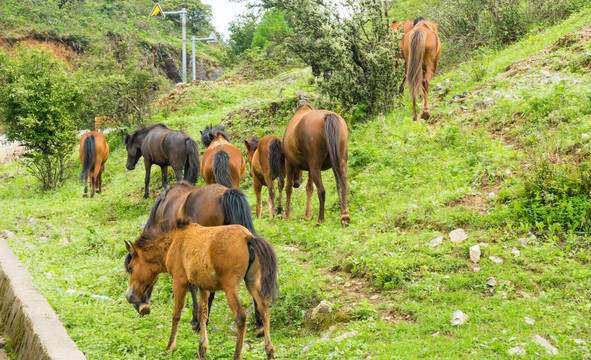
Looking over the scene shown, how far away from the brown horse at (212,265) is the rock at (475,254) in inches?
101

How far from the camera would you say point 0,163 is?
2456 cm

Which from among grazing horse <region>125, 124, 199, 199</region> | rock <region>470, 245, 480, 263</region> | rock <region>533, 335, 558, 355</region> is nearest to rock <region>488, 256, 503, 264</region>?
rock <region>470, 245, 480, 263</region>

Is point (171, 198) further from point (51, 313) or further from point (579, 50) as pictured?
point (579, 50)

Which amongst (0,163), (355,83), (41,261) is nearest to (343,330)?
(41,261)

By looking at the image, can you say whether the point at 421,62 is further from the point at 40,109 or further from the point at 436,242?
the point at 40,109

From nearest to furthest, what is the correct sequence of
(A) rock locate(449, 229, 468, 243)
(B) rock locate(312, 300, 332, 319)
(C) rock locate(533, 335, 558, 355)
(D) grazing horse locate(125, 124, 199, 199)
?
(C) rock locate(533, 335, 558, 355) < (B) rock locate(312, 300, 332, 319) < (A) rock locate(449, 229, 468, 243) < (D) grazing horse locate(125, 124, 199, 199)

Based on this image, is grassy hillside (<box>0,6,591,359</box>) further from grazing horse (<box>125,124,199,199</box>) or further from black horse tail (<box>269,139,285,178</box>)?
grazing horse (<box>125,124,199,199</box>)

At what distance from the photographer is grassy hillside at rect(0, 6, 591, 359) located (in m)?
5.05

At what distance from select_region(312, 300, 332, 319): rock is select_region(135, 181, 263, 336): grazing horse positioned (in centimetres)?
60

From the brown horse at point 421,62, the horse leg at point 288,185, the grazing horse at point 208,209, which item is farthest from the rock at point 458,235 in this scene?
the brown horse at point 421,62

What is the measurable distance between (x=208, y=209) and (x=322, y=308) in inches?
68.7

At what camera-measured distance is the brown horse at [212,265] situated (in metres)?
4.76

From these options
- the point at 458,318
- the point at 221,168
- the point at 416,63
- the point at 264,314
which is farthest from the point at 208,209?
the point at 416,63

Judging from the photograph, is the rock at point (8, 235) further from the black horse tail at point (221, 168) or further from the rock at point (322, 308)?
the rock at point (322, 308)
